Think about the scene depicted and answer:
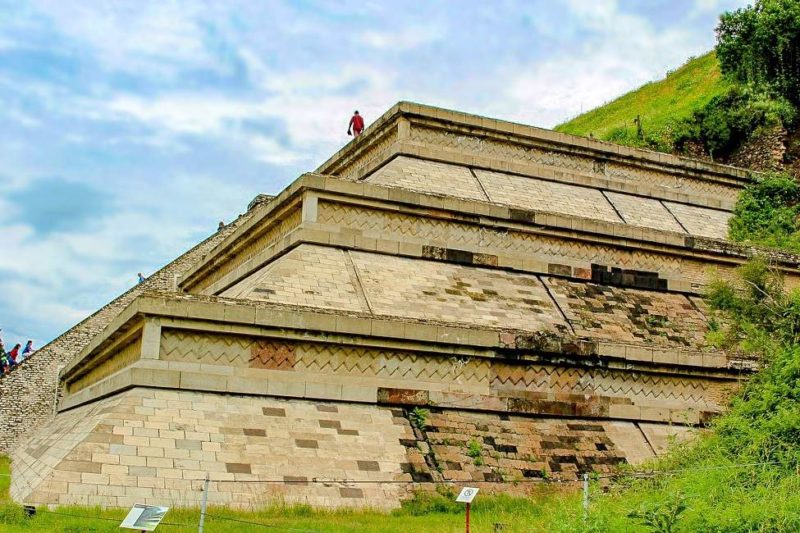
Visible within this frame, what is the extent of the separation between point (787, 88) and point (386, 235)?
1392 centimetres

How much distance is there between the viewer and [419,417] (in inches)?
424

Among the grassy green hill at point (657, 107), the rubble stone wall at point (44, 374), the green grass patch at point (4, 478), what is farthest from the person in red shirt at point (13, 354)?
the grassy green hill at point (657, 107)

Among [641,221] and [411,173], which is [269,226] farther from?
[641,221]

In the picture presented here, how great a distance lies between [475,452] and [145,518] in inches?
193

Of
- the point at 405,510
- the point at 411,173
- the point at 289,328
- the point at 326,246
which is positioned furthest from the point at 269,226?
the point at 405,510

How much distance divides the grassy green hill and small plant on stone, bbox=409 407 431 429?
1435 centimetres

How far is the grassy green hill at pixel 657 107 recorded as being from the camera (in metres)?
23.9

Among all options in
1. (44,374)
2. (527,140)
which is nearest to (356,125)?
(527,140)

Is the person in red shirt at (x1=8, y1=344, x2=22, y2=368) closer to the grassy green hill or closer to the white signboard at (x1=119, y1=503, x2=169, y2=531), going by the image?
the grassy green hill

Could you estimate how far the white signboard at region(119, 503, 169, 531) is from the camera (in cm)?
640

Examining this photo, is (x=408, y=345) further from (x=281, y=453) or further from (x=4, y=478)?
(x=4, y=478)

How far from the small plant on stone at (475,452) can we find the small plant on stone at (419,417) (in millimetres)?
568

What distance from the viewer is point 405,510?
9406 millimetres

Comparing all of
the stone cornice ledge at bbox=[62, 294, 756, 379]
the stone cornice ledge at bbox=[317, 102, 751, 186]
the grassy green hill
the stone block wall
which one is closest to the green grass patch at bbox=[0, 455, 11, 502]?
the stone block wall
